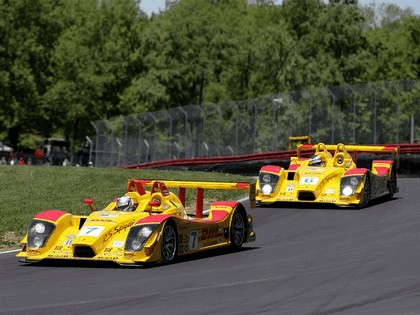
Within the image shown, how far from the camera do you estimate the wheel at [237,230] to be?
1712 cm

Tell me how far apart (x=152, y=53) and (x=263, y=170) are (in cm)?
4774

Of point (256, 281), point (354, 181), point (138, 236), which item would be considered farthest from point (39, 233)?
point (354, 181)

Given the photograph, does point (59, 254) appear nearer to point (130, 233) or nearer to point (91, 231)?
point (91, 231)

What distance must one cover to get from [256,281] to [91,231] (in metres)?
2.56

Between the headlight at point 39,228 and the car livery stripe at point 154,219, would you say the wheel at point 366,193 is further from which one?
the headlight at point 39,228

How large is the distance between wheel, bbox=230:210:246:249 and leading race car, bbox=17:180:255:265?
9.0 inches

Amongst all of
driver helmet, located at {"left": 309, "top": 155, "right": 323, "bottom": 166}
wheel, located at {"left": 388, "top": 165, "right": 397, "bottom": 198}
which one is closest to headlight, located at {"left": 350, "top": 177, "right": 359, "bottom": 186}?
driver helmet, located at {"left": 309, "top": 155, "right": 323, "bottom": 166}

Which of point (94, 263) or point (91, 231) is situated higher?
point (91, 231)

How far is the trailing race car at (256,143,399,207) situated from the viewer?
2456 cm

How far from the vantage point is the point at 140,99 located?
236ft

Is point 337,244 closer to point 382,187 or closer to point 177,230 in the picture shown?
point 177,230

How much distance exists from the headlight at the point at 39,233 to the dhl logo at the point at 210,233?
222cm

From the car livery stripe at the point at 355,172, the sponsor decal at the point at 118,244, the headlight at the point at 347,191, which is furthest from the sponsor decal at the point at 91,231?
the car livery stripe at the point at 355,172

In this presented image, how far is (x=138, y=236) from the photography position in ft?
48.4
